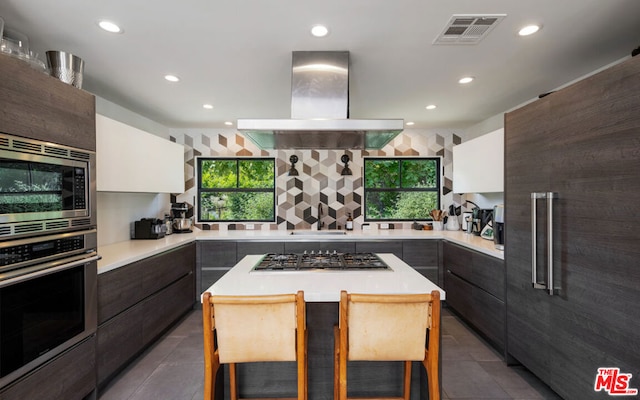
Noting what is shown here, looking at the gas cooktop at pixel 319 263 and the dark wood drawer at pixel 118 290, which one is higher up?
the gas cooktop at pixel 319 263

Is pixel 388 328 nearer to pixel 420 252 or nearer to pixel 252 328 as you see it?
pixel 252 328

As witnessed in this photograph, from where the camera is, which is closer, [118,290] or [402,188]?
[118,290]

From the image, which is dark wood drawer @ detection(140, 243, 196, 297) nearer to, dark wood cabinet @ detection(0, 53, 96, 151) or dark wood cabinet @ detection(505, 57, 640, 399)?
dark wood cabinet @ detection(0, 53, 96, 151)

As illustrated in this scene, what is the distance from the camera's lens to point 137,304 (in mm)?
2500

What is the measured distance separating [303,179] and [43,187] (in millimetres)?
3156

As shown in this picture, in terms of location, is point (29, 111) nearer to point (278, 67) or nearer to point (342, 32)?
point (278, 67)

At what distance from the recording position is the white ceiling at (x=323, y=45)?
5.64ft

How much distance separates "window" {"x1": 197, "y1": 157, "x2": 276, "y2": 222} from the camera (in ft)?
15.0

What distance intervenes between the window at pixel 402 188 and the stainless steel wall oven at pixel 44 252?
355 cm

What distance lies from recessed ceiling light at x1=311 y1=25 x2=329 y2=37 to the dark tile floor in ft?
8.52

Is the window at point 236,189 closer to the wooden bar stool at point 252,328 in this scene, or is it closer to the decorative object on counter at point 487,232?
the decorative object on counter at point 487,232

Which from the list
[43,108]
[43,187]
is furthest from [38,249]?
[43,108]

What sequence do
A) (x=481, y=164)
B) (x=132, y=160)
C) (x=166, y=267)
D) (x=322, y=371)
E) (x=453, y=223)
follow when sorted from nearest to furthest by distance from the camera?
(x=322, y=371) → (x=132, y=160) → (x=166, y=267) → (x=481, y=164) → (x=453, y=223)

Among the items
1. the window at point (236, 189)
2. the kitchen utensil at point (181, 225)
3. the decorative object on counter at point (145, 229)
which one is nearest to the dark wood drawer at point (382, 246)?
the window at point (236, 189)
